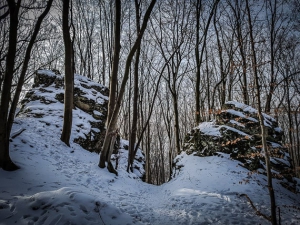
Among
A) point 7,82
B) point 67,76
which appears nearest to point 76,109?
point 67,76

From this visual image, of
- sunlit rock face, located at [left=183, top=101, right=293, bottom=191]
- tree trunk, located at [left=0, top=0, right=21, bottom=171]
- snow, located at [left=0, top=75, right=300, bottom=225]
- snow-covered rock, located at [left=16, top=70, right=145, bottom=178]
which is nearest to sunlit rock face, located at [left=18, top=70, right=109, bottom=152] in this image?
snow-covered rock, located at [left=16, top=70, right=145, bottom=178]

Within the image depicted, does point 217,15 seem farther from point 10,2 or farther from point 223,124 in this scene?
point 10,2

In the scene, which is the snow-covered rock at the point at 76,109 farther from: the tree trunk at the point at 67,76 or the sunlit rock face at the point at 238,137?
the sunlit rock face at the point at 238,137

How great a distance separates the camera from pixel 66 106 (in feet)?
25.4

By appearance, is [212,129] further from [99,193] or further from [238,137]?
[99,193]

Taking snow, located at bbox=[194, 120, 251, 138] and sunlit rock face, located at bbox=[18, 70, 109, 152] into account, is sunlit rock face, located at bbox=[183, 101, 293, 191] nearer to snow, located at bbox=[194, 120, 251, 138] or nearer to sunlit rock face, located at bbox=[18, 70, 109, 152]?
snow, located at bbox=[194, 120, 251, 138]

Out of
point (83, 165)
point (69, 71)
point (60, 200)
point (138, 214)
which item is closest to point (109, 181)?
point (83, 165)

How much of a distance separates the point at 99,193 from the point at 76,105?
752 centimetres

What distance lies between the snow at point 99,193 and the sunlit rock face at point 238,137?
16.2 inches

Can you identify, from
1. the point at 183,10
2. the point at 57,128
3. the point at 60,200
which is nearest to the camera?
the point at 60,200

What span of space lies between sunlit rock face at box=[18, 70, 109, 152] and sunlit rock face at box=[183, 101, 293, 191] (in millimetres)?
5325

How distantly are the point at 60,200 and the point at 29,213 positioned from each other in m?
0.45

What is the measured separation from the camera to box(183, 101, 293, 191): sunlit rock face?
7395 millimetres

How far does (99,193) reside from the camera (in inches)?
193
